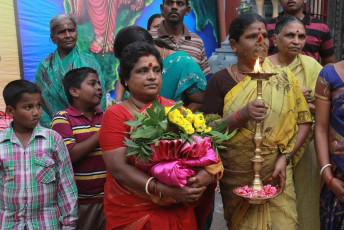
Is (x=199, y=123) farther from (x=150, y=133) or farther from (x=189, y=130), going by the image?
(x=150, y=133)

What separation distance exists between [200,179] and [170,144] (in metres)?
0.28

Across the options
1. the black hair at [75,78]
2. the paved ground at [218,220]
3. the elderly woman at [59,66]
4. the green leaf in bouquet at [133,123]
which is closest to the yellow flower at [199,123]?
the green leaf in bouquet at [133,123]

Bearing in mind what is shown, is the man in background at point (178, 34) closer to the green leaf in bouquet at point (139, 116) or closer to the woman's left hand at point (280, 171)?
the woman's left hand at point (280, 171)

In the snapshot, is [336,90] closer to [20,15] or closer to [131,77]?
[131,77]

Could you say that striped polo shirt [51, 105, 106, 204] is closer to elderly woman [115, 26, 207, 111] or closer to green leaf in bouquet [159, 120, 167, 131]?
elderly woman [115, 26, 207, 111]

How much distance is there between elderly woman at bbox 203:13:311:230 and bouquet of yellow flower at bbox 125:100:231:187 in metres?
0.61

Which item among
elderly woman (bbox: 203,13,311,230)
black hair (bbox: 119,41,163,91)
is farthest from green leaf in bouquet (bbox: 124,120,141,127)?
elderly woman (bbox: 203,13,311,230)

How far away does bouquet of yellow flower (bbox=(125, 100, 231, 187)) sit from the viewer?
2197 mm

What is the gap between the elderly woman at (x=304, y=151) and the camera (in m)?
3.44

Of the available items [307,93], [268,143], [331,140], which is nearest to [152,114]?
[268,143]

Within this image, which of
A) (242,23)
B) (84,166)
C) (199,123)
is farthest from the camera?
(84,166)

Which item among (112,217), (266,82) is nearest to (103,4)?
(266,82)

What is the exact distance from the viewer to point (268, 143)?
2.91 meters

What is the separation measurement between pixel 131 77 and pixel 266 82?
1021 millimetres
